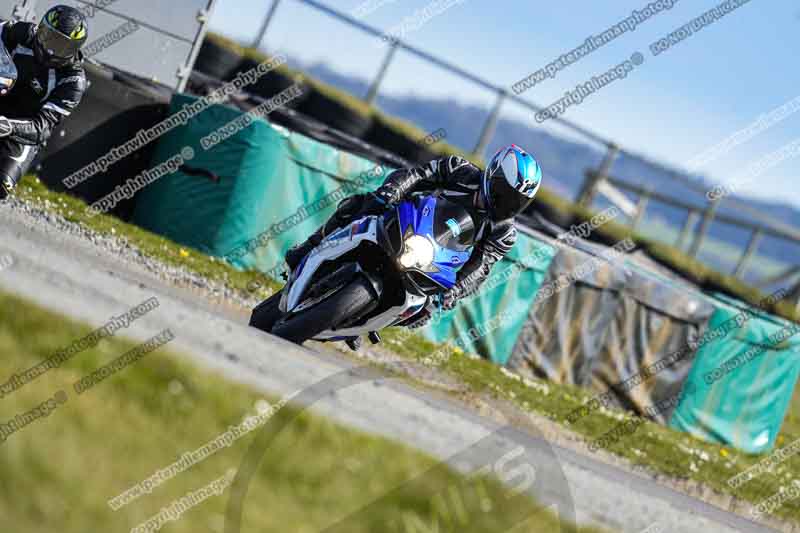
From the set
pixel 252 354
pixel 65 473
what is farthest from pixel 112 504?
pixel 252 354

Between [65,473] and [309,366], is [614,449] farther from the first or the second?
[65,473]

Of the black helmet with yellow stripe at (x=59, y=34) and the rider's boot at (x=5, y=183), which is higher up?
the black helmet with yellow stripe at (x=59, y=34)

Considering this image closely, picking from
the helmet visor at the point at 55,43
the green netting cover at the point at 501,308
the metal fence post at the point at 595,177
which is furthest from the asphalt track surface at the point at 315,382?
the metal fence post at the point at 595,177

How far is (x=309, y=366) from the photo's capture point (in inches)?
128

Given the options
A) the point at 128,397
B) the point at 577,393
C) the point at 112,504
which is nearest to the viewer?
the point at 112,504

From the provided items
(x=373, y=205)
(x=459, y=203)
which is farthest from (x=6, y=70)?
(x=459, y=203)

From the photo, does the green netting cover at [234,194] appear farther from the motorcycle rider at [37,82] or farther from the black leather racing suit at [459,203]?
the black leather racing suit at [459,203]

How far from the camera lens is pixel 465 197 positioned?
6.94 metres

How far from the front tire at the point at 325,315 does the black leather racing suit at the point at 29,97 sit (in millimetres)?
3229

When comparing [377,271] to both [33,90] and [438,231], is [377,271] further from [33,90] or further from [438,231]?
[33,90]

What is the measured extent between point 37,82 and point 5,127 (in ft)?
1.62

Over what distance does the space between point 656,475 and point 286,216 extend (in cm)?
471

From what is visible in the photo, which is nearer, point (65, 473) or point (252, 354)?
point (65, 473)

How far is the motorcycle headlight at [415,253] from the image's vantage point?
21.0 ft
